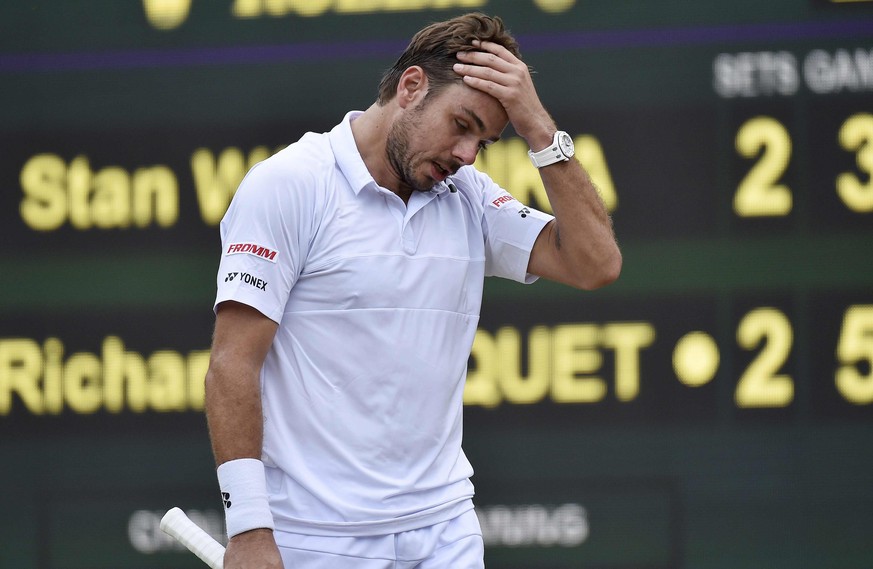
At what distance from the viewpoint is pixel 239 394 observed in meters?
1.82

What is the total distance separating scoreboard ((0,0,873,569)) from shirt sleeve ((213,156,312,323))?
1385mm

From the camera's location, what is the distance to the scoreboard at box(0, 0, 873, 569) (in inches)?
124

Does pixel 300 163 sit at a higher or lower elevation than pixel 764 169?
lower

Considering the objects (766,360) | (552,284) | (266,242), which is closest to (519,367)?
(552,284)

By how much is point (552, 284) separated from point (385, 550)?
139cm

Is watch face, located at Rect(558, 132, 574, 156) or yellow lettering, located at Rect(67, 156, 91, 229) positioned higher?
yellow lettering, located at Rect(67, 156, 91, 229)

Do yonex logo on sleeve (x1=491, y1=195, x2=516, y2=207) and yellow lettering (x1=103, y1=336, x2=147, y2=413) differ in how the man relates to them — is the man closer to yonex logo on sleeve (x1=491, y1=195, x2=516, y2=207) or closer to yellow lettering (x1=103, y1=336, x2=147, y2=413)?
yonex logo on sleeve (x1=491, y1=195, x2=516, y2=207)

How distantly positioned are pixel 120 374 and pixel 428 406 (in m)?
1.52

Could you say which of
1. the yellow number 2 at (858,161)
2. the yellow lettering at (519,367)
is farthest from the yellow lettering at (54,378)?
the yellow number 2 at (858,161)

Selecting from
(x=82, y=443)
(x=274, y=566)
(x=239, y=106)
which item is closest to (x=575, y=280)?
(x=274, y=566)

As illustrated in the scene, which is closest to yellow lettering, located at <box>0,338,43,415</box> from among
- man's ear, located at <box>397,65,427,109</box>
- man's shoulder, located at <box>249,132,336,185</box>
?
man's shoulder, located at <box>249,132,336,185</box>

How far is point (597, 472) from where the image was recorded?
3.19 meters

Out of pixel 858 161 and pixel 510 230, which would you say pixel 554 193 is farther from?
pixel 858 161

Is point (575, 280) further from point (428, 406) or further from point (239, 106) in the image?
point (239, 106)
